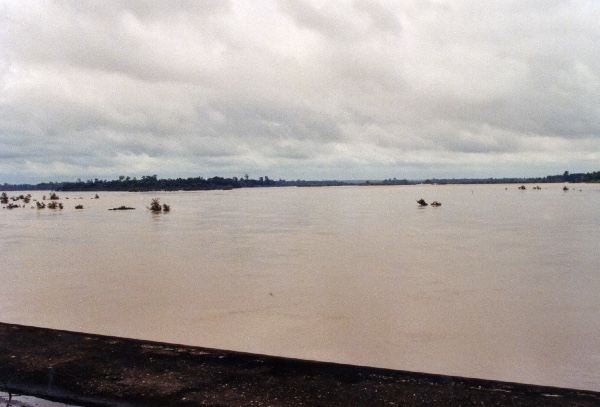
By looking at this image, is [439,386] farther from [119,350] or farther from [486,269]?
[486,269]

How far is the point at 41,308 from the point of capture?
13.0m

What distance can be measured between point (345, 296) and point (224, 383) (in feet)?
27.4

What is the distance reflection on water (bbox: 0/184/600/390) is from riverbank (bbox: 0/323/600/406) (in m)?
2.62

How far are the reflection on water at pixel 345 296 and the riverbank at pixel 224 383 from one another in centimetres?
262

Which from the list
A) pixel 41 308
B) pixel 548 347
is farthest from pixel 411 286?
pixel 41 308

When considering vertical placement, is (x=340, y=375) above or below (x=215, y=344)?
above

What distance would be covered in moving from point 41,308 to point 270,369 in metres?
8.67

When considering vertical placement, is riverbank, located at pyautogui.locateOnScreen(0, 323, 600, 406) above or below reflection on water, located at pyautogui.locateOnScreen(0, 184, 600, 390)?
above

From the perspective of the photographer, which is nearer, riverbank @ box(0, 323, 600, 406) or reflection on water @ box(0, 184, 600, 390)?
riverbank @ box(0, 323, 600, 406)

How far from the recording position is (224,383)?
5945 mm

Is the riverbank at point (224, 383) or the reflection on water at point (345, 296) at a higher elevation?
the riverbank at point (224, 383)

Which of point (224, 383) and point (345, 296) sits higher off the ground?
point (224, 383)

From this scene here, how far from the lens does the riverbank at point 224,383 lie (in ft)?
18.0

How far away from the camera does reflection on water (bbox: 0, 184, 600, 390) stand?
9570mm
